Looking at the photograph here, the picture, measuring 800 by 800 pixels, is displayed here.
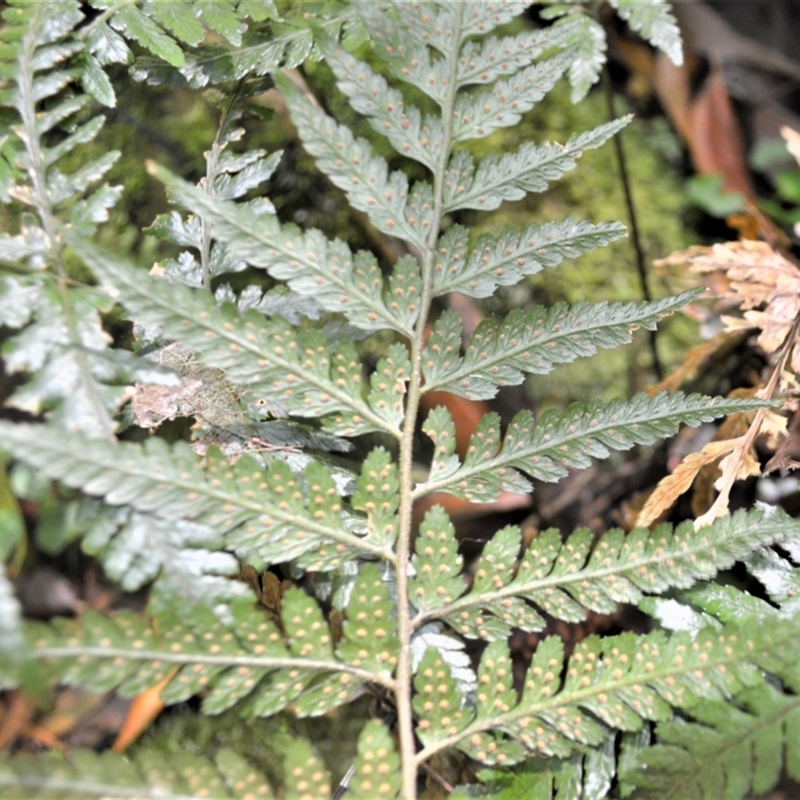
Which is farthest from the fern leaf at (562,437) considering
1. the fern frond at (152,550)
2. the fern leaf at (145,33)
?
the fern leaf at (145,33)

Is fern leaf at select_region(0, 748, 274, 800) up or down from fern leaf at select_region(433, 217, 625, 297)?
down

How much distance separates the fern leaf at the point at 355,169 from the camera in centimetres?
110

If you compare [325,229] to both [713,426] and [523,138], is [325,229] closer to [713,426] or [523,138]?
[523,138]

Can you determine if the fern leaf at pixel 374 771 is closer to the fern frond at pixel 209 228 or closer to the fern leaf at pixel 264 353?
the fern leaf at pixel 264 353

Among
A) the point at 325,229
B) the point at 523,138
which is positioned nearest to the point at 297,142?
the point at 325,229

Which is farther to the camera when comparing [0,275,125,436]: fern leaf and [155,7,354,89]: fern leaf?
[155,7,354,89]: fern leaf

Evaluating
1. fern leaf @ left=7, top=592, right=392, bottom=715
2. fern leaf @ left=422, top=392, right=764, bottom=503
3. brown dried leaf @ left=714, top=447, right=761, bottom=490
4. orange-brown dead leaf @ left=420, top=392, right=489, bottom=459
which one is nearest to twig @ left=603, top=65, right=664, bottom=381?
orange-brown dead leaf @ left=420, top=392, right=489, bottom=459

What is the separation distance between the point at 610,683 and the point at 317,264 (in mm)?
862

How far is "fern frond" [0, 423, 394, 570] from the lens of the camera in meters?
0.94

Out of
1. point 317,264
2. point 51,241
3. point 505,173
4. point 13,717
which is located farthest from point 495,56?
point 13,717

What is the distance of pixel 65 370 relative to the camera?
3.37 ft

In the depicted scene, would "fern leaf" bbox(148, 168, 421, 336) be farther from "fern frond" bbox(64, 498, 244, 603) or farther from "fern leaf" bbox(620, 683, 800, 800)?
"fern leaf" bbox(620, 683, 800, 800)

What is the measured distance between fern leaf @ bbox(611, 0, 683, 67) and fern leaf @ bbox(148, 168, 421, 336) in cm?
96

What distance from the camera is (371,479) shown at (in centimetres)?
120
